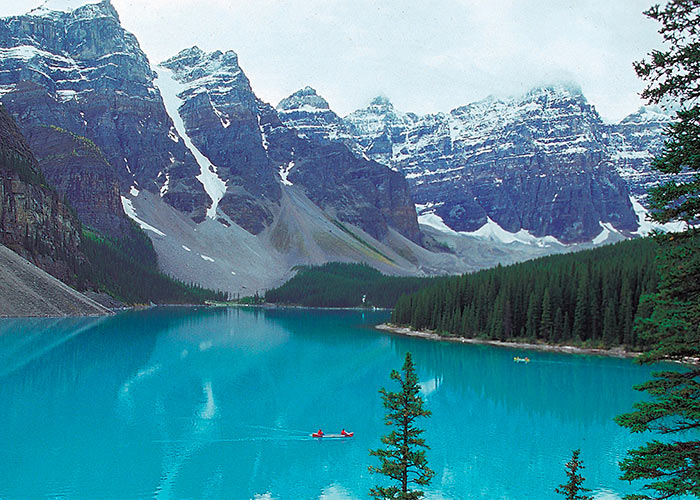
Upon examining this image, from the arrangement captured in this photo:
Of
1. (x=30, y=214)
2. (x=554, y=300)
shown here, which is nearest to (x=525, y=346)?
(x=554, y=300)

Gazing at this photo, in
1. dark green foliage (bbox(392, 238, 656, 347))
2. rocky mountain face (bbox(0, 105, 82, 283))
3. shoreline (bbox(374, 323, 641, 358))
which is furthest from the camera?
rocky mountain face (bbox(0, 105, 82, 283))

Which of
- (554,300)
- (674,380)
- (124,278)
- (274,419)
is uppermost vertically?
(674,380)

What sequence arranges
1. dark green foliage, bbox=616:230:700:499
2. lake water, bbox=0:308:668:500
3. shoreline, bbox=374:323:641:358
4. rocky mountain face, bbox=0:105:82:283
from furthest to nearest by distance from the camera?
rocky mountain face, bbox=0:105:82:283 < shoreline, bbox=374:323:641:358 < lake water, bbox=0:308:668:500 < dark green foliage, bbox=616:230:700:499

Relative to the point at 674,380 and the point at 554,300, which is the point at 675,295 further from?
the point at 554,300

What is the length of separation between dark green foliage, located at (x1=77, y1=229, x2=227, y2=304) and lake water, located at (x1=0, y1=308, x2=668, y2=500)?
2925 inches

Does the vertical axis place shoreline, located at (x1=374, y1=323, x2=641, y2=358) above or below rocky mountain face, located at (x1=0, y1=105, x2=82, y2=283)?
below

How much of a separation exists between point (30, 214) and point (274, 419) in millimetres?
117529

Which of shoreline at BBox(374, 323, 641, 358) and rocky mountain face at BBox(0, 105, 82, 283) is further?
rocky mountain face at BBox(0, 105, 82, 283)

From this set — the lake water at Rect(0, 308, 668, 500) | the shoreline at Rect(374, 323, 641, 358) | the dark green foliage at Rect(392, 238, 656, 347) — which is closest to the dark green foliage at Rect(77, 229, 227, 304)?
the lake water at Rect(0, 308, 668, 500)

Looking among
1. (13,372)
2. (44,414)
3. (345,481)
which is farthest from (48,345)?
(345,481)

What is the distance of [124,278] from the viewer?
16688 centimetres

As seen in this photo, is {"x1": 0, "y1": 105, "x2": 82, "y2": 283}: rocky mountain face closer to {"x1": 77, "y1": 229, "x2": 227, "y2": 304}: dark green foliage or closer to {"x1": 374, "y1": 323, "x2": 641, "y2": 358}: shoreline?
{"x1": 77, "y1": 229, "x2": 227, "y2": 304}: dark green foliage

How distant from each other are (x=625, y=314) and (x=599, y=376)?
757 inches

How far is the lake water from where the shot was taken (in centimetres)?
2905
